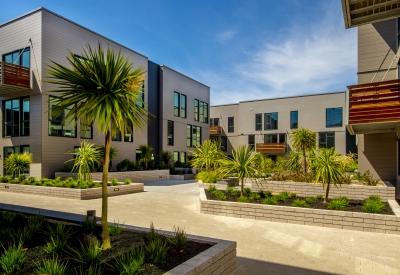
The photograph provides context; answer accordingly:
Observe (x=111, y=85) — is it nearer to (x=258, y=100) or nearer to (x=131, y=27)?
(x=131, y=27)

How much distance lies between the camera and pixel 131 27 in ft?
43.4

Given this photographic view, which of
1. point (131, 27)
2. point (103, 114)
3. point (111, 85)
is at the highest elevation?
point (131, 27)

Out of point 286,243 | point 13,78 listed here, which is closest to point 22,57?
point 13,78

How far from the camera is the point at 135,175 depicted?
→ 1998cm

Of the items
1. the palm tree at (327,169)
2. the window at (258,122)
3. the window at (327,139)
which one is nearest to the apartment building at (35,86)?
the palm tree at (327,169)

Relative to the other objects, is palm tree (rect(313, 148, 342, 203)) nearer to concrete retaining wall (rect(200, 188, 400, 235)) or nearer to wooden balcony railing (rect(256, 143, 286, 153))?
concrete retaining wall (rect(200, 188, 400, 235))

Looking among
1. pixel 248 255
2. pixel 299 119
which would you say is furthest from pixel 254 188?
pixel 299 119

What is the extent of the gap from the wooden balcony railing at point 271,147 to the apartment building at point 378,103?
57.4 ft

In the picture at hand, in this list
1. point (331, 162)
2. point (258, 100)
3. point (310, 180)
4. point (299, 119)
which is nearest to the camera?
point (331, 162)

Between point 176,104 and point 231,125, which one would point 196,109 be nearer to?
point 176,104

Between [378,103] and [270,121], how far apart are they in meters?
23.2

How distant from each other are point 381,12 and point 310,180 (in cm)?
706

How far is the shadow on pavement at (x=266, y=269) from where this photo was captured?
4.41 m

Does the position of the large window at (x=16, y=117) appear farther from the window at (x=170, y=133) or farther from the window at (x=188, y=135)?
the window at (x=188, y=135)
